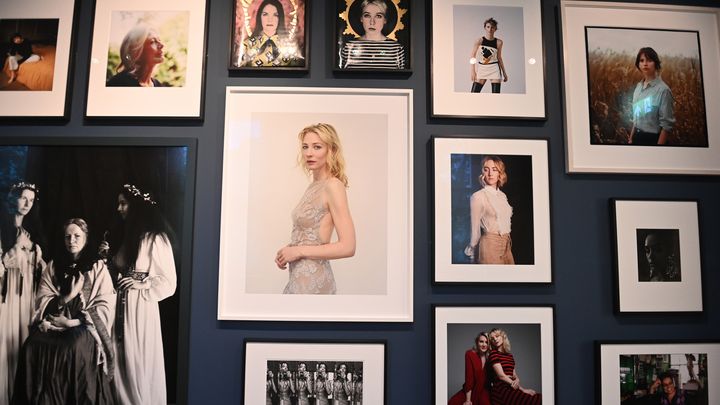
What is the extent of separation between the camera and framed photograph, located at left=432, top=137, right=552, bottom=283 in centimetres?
147

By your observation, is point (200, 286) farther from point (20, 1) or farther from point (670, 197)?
point (670, 197)

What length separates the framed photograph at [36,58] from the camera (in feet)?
4.98

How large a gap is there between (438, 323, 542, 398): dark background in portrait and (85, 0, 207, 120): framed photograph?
1.13 metres

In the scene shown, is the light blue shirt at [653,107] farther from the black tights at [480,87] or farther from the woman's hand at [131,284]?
the woman's hand at [131,284]

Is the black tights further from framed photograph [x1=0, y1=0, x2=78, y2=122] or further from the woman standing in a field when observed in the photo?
framed photograph [x1=0, y1=0, x2=78, y2=122]

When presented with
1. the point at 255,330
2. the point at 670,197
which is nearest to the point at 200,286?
the point at 255,330

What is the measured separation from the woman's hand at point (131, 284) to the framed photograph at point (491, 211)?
94 centimetres

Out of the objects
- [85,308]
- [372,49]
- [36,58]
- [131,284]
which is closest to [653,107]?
[372,49]

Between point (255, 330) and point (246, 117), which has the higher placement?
point (246, 117)

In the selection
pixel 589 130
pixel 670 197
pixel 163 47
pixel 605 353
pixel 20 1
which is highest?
pixel 20 1

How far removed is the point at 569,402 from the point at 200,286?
1260 mm

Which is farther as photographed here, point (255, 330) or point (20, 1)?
point (20, 1)

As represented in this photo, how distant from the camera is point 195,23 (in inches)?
61.1

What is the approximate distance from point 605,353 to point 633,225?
434 millimetres
